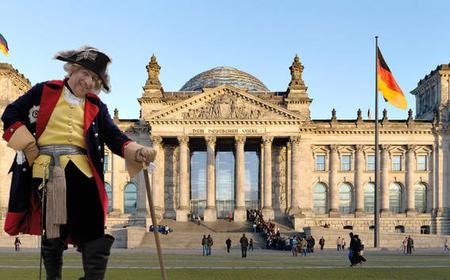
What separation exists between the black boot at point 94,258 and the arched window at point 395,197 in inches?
2669

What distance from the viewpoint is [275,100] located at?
233ft

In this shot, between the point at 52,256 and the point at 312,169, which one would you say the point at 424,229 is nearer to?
the point at 312,169

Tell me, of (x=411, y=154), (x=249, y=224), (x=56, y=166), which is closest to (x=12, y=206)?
(x=56, y=166)

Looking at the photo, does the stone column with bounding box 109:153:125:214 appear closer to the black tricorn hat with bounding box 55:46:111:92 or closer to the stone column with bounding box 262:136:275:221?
the stone column with bounding box 262:136:275:221

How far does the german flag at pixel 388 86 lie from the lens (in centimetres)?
4072

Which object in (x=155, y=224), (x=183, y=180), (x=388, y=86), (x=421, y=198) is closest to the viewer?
(x=155, y=224)

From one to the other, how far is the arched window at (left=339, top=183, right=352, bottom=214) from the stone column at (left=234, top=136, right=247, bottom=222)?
1307cm

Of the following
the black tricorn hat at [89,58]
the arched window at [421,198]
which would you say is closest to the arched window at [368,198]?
the arched window at [421,198]

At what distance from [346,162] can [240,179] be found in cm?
1430

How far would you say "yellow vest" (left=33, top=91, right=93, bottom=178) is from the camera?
19.6ft

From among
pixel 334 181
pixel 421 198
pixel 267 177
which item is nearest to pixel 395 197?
pixel 421 198

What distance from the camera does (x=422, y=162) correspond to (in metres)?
70.2

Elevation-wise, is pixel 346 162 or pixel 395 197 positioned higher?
pixel 346 162

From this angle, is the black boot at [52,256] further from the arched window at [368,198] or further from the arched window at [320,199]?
the arched window at [368,198]
